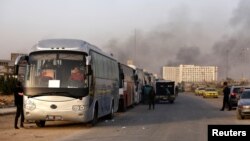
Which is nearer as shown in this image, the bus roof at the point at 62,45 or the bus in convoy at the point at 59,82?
the bus in convoy at the point at 59,82

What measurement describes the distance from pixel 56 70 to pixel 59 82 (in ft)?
1.67

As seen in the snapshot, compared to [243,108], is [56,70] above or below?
above

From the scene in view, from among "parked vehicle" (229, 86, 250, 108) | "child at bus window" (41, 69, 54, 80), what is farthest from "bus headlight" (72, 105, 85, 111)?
"parked vehicle" (229, 86, 250, 108)

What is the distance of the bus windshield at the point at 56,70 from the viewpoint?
782 inches

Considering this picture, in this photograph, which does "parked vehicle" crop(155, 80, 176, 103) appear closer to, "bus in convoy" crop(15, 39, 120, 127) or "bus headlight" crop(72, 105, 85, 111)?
"bus in convoy" crop(15, 39, 120, 127)

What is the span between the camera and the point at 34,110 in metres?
19.7

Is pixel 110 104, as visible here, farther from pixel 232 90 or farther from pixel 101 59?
pixel 232 90

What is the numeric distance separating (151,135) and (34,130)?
4880 mm

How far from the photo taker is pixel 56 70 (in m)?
20.1

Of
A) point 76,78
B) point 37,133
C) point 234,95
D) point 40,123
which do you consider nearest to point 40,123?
point 40,123

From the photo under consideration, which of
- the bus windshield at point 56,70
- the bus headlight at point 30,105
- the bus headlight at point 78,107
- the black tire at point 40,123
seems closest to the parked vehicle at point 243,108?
the bus windshield at point 56,70

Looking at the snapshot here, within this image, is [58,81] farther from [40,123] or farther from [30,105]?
[40,123]

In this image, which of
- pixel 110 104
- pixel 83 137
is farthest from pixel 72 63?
pixel 110 104

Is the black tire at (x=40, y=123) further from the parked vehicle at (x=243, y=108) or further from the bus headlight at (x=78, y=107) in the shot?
the parked vehicle at (x=243, y=108)
